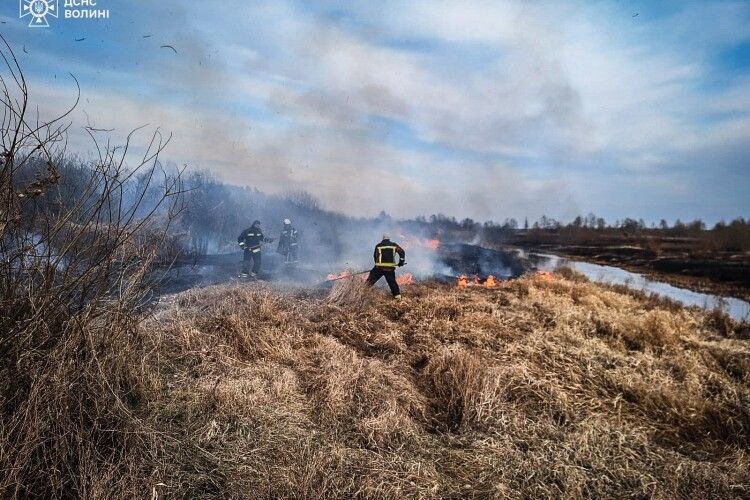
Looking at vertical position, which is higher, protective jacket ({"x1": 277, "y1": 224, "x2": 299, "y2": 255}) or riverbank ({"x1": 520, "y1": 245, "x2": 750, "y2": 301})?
protective jacket ({"x1": 277, "y1": 224, "x2": 299, "y2": 255})

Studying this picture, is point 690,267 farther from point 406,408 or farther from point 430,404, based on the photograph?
point 406,408

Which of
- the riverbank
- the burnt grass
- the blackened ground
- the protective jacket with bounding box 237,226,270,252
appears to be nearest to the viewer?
the burnt grass

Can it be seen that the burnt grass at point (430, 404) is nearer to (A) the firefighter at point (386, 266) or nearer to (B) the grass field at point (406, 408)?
(B) the grass field at point (406, 408)

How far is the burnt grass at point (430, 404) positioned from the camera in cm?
336

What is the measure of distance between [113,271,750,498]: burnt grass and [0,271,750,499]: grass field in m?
0.02

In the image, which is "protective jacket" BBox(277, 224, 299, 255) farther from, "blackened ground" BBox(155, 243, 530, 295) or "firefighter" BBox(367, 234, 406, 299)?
"firefighter" BBox(367, 234, 406, 299)

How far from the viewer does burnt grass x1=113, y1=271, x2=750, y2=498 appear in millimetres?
3359

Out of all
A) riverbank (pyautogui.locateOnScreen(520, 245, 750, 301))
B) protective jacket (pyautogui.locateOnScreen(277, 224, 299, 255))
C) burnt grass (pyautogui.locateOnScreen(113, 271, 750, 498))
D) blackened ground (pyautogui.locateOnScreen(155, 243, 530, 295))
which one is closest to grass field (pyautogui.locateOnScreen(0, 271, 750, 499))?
burnt grass (pyautogui.locateOnScreen(113, 271, 750, 498))

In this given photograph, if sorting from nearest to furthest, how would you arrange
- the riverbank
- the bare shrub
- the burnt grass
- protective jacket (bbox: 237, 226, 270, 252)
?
the bare shrub, the burnt grass, protective jacket (bbox: 237, 226, 270, 252), the riverbank

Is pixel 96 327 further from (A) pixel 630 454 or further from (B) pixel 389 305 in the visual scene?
(B) pixel 389 305

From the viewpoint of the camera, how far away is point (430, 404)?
16.3 ft

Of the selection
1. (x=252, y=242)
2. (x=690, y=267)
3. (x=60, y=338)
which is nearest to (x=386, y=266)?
(x=252, y=242)

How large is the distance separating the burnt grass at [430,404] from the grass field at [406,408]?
0.07 feet

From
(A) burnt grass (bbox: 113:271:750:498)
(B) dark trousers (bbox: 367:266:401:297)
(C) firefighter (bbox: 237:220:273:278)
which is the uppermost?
(C) firefighter (bbox: 237:220:273:278)
